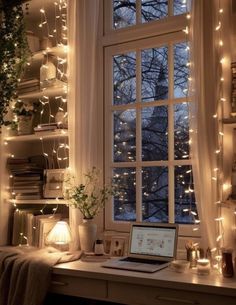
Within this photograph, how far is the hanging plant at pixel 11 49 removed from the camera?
3230 mm

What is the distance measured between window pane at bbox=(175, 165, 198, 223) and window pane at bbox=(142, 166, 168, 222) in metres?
0.09

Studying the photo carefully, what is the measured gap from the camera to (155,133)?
3.06 m

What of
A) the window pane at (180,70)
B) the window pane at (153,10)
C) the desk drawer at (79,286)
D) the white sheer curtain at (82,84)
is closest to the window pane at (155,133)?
the window pane at (180,70)

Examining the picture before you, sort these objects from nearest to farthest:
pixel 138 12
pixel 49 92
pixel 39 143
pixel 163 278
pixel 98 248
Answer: pixel 163 278, pixel 98 248, pixel 138 12, pixel 49 92, pixel 39 143

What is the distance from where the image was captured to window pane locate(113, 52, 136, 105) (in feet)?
10.4

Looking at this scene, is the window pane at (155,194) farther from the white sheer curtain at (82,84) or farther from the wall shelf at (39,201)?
the wall shelf at (39,201)

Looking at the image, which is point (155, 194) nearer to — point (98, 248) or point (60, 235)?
point (98, 248)

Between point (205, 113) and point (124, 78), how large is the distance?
85cm

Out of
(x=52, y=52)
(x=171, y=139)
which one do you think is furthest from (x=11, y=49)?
(x=171, y=139)

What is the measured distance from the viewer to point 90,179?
3053mm

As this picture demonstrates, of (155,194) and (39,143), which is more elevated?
(39,143)

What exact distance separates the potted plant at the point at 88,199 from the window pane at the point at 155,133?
363mm

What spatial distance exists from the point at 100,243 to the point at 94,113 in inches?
36.8

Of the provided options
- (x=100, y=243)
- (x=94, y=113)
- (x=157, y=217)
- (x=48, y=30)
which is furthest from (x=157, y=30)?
(x=100, y=243)
